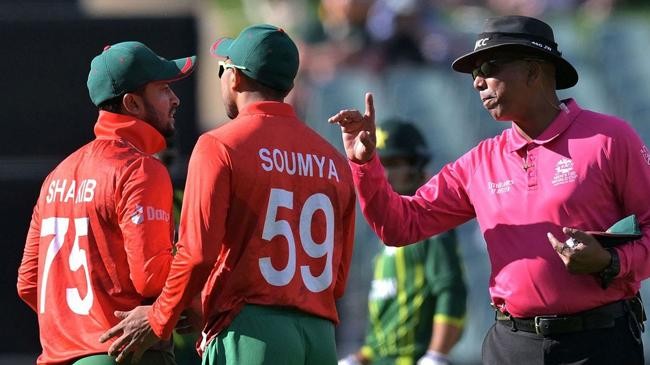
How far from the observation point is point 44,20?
444 inches

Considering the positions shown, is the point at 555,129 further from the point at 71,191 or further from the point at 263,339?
the point at 71,191

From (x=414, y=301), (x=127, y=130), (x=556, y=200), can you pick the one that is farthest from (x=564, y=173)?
(x=414, y=301)

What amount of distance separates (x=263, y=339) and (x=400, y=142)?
288 centimetres

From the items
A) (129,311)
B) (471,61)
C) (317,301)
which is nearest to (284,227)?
(317,301)

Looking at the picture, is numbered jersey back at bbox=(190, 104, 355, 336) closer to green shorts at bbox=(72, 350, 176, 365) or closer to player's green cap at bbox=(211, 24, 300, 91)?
player's green cap at bbox=(211, 24, 300, 91)

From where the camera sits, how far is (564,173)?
211 inches

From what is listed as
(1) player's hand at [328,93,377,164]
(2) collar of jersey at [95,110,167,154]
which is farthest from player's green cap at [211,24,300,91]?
(2) collar of jersey at [95,110,167,154]

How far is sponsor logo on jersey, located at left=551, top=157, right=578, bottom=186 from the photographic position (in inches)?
210

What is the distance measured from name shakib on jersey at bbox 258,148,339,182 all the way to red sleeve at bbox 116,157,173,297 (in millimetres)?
445

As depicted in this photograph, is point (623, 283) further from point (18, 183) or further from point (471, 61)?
point (18, 183)

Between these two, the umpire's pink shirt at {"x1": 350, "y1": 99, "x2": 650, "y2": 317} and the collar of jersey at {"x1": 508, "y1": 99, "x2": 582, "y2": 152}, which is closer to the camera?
the umpire's pink shirt at {"x1": 350, "y1": 99, "x2": 650, "y2": 317}

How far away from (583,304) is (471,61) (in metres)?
1.04

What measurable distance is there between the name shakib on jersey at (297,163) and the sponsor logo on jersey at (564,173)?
82 centimetres

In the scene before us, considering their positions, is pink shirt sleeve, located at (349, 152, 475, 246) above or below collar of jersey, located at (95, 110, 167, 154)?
below
